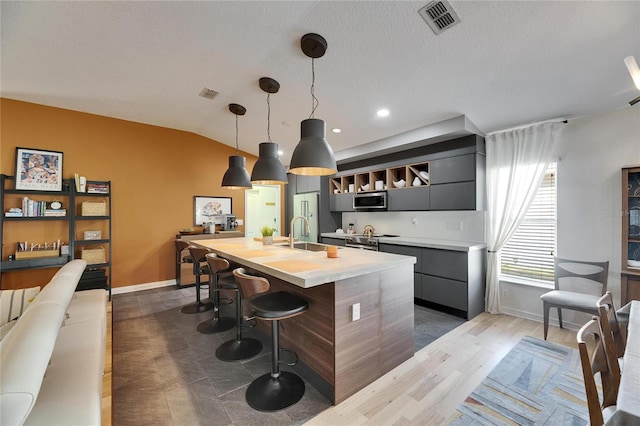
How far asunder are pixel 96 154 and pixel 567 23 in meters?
5.90

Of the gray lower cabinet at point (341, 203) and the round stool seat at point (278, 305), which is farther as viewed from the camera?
the gray lower cabinet at point (341, 203)

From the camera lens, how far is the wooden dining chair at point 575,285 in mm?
2641

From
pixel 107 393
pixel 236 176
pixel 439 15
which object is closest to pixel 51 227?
pixel 236 176

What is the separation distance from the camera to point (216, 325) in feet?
10.4

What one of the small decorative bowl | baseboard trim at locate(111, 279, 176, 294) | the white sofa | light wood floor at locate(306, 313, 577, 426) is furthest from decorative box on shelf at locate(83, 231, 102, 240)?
the small decorative bowl

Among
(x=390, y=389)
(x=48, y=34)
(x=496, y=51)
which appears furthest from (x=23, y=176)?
(x=496, y=51)

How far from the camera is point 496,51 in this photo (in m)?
2.26

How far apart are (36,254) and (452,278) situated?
5591 mm

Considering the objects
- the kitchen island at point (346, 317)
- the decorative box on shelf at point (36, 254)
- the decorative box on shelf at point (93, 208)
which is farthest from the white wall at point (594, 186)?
the decorative box on shelf at point (36, 254)

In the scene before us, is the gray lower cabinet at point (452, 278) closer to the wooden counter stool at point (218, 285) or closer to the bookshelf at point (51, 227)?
the wooden counter stool at point (218, 285)

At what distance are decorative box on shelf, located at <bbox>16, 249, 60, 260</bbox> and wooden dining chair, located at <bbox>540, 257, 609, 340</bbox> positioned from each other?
6.20 m

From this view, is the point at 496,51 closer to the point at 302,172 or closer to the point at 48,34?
the point at 302,172

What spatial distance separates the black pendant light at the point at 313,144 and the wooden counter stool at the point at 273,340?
1.01m

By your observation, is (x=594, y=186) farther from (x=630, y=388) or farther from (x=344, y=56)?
(x=344, y=56)
